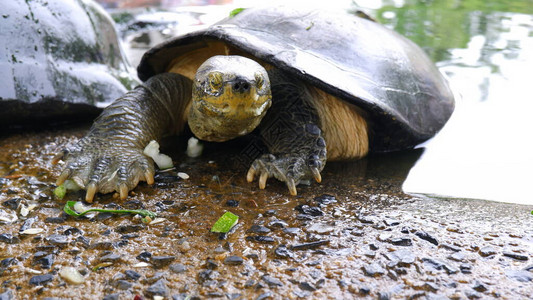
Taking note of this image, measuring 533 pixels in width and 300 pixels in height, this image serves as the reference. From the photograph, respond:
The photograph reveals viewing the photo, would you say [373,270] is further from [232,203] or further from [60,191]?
[60,191]

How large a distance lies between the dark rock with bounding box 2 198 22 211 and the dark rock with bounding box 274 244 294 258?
4.33 ft

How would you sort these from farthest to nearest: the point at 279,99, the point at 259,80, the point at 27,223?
the point at 279,99 → the point at 259,80 → the point at 27,223

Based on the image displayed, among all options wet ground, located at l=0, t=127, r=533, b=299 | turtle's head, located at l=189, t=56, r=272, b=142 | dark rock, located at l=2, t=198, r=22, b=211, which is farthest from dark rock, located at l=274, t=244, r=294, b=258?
dark rock, located at l=2, t=198, r=22, b=211

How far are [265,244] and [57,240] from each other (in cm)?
Result: 89

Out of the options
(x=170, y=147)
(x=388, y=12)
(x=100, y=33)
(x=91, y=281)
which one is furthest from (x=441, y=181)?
(x=388, y=12)

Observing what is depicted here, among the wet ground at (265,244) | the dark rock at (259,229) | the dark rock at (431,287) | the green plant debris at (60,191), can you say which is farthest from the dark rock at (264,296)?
the green plant debris at (60,191)

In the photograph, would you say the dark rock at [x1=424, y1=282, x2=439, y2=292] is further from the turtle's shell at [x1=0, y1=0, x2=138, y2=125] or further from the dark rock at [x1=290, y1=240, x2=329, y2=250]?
the turtle's shell at [x1=0, y1=0, x2=138, y2=125]

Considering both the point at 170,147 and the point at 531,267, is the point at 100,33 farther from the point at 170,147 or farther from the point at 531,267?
the point at 531,267

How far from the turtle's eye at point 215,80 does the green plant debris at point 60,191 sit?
3.14 ft

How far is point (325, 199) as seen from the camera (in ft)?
8.20

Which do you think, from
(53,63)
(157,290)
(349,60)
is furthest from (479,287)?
(53,63)

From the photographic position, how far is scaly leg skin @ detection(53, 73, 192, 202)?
8.19 ft

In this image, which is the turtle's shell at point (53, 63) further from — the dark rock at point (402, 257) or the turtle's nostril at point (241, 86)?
the dark rock at point (402, 257)

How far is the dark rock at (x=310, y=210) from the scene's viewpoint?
2.32 meters
